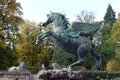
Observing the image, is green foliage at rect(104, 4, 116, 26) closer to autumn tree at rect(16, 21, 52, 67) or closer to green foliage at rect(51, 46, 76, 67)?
autumn tree at rect(16, 21, 52, 67)

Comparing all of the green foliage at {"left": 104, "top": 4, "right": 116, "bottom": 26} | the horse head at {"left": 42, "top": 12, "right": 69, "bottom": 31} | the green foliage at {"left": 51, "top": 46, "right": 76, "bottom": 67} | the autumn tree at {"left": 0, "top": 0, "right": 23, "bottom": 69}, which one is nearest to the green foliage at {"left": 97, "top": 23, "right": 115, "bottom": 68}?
the green foliage at {"left": 51, "top": 46, "right": 76, "bottom": 67}

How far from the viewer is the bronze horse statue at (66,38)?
16172 mm

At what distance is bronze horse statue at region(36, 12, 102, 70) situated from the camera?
1617 centimetres

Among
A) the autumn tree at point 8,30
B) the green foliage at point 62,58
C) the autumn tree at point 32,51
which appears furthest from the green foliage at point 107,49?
the autumn tree at point 8,30

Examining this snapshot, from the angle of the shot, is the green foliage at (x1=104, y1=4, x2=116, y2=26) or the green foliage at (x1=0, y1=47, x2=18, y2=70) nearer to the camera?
the green foliage at (x1=0, y1=47, x2=18, y2=70)

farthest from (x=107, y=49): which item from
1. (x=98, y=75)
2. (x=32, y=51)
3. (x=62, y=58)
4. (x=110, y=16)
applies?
(x=98, y=75)

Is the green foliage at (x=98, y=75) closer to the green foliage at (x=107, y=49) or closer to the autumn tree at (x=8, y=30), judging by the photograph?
the autumn tree at (x=8, y=30)

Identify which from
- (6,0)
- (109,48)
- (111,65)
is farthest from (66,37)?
(109,48)

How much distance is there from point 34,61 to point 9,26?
13298 millimetres

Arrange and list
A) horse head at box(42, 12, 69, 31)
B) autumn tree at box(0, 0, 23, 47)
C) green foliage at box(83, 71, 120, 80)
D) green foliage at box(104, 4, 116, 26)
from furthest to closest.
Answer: green foliage at box(104, 4, 116, 26)
autumn tree at box(0, 0, 23, 47)
horse head at box(42, 12, 69, 31)
green foliage at box(83, 71, 120, 80)

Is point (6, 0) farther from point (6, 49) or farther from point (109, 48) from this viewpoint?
point (109, 48)

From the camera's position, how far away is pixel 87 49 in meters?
16.5

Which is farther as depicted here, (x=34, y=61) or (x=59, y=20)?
(x=34, y=61)

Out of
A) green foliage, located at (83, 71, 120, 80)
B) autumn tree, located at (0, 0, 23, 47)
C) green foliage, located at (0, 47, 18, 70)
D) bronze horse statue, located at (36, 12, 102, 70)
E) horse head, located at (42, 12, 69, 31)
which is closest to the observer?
green foliage, located at (83, 71, 120, 80)
